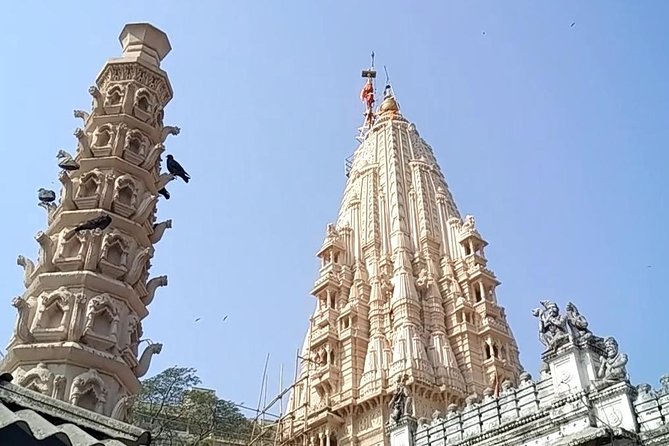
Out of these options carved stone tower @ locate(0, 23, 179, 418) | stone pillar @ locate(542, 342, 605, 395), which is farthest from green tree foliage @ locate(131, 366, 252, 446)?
stone pillar @ locate(542, 342, 605, 395)

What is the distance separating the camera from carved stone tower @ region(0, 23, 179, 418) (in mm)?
15188

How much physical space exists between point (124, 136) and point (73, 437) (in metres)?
13.6

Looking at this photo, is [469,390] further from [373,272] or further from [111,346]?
[111,346]

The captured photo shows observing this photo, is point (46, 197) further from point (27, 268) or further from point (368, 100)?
point (368, 100)

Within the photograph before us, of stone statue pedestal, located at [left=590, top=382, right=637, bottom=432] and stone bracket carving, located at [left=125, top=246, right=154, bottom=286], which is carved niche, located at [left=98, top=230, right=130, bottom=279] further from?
stone statue pedestal, located at [left=590, top=382, right=637, bottom=432]

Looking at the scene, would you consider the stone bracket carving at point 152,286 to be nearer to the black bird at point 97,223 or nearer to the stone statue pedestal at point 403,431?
the black bird at point 97,223

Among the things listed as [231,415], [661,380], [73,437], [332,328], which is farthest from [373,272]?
[73,437]

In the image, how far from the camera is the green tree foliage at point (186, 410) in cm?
2761

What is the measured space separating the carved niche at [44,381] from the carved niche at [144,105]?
8.72 meters

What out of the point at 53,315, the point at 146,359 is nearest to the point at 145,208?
the point at 53,315

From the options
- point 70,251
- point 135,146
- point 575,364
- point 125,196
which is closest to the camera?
point 70,251

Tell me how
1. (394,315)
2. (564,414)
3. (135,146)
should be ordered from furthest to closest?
1. (394,315)
2. (135,146)
3. (564,414)

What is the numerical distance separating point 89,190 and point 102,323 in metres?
4.27

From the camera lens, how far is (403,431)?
22.1m
